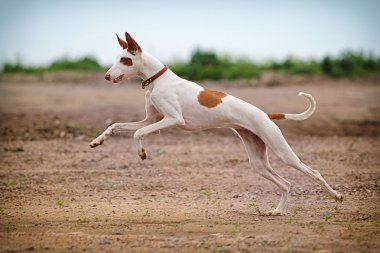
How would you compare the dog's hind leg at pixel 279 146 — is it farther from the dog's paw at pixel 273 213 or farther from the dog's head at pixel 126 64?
the dog's head at pixel 126 64

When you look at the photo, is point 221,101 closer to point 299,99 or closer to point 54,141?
point 54,141

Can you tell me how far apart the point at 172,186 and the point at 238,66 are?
15.8 meters

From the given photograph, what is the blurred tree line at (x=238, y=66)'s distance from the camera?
82.4ft

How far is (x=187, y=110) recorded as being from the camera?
912 cm

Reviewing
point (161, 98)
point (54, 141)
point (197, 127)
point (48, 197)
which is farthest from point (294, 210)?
→ point (54, 141)

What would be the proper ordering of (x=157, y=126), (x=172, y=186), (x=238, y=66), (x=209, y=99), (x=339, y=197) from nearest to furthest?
(x=157, y=126) < (x=209, y=99) < (x=339, y=197) < (x=172, y=186) < (x=238, y=66)

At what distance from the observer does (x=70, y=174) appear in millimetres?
11797

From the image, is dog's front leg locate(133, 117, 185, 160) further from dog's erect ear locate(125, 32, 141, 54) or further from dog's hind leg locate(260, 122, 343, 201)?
dog's hind leg locate(260, 122, 343, 201)

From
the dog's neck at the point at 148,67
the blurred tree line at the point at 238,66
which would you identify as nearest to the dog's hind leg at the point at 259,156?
the dog's neck at the point at 148,67

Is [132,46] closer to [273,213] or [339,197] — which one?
[273,213]

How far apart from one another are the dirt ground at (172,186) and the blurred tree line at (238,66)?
5047 millimetres

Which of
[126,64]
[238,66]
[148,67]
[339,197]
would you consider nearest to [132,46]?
[126,64]

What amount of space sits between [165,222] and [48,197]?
7.57ft

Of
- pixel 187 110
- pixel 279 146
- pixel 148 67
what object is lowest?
pixel 279 146
